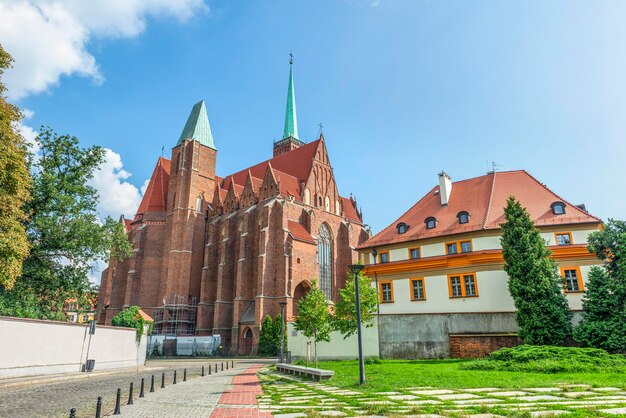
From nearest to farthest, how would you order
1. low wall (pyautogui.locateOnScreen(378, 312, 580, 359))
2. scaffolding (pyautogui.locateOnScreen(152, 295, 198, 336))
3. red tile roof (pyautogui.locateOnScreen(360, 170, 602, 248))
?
low wall (pyautogui.locateOnScreen(378, 312, 580, 359))
red tile roof (pyautogui.locateOnScreen(360, 170, 602, 248))
scaffolding (pyautogui.locateOnScreen(152, 295, 198, 336))

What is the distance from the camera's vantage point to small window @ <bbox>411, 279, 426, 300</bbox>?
24902 mm

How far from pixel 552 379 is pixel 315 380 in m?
7.32

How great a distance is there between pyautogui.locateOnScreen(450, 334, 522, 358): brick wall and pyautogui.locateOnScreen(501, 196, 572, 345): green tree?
1085 mm

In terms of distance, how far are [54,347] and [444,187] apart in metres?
24.5

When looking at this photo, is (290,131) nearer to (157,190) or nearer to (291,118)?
(291,118)

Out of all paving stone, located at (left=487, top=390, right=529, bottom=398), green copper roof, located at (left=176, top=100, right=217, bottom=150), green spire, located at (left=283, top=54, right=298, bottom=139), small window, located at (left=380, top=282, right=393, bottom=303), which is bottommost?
paving stone, located at (left=487, top=390, right=529, bottom=398)

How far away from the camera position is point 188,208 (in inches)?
1927

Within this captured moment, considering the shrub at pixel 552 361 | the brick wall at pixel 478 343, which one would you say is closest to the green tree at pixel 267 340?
the brick wall at pixel 478 343

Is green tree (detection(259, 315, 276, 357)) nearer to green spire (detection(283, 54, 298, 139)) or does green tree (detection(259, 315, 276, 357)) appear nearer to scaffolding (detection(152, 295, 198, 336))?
scaffolding (detection(152, 295, 198, 336))

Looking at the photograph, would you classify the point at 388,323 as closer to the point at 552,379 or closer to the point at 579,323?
the point at 579,323

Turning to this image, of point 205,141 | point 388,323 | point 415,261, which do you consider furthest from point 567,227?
point 205,141

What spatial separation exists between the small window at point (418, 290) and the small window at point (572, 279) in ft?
24.4

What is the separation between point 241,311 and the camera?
40.8 metres

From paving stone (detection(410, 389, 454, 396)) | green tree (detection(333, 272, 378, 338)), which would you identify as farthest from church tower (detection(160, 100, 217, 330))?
paving stone (detection(410, 389, 454, 396))
